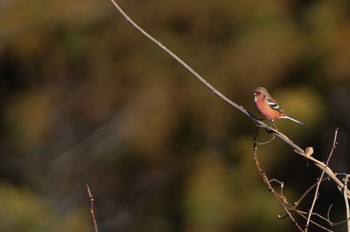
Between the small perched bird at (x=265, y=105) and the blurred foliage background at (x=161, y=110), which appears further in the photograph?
the blurred foliage background at (x=161, y=110)

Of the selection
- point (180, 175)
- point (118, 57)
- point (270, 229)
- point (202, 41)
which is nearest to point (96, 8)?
point (118, 57)

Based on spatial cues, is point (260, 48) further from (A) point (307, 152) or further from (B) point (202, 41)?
(A) point (307, 152)

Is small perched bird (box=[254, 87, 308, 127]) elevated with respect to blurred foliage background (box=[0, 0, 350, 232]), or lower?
lower

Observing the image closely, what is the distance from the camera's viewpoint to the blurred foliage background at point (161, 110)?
27.1 feet

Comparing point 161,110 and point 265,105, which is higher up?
point 161,110

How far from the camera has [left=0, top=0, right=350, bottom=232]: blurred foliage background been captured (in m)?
8.27

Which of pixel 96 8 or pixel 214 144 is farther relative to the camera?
pixel 96 8

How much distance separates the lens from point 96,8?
10188 millimetres

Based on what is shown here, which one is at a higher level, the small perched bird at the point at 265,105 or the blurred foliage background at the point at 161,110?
the blurred foliage background at the point at 161,110

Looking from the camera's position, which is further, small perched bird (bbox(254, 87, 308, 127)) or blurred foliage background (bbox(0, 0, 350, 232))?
blurred foliage background (bbox(0, 0, 350, 232))

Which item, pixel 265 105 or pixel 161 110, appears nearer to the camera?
pixel 265 105

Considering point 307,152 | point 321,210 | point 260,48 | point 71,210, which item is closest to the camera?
point 307,152

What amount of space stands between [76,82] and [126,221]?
1822 mm

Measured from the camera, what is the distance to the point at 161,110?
362 inches
